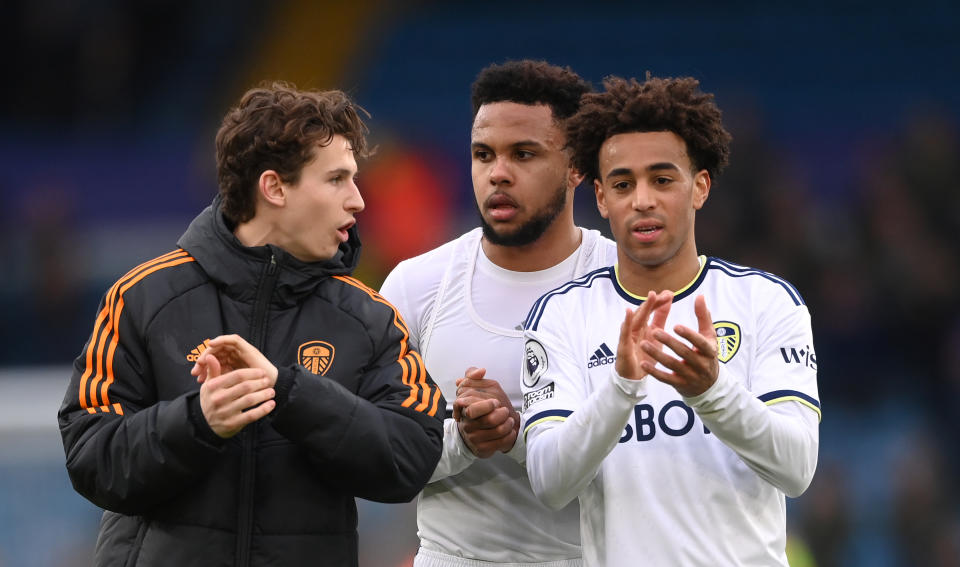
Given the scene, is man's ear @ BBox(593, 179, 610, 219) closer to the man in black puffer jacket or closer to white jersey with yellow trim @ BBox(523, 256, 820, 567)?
white jersey with yellow trim @ BBox(523, 256, 820, 567)

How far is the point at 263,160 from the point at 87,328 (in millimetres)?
7417

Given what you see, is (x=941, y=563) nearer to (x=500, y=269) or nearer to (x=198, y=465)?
(x=500, y=269)

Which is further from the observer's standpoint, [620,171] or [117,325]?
[620,171]

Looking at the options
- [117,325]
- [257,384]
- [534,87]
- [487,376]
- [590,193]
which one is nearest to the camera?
[257,384]

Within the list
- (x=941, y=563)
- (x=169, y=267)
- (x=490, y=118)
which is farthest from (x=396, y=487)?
(x=941, y=563)

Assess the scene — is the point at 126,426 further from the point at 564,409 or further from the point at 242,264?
the point at 564,409

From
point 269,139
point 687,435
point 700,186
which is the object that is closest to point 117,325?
point 269,139

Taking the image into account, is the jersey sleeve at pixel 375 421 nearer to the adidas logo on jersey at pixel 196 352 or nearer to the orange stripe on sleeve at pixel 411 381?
the orange stripe on sleeve at pixel 411 381

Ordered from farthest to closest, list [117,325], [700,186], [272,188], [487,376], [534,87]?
[534,87] → [487,376] → [700,186] → [272,188] → [117,325]

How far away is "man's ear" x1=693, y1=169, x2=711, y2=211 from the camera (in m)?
3.44

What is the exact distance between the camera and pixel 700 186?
3.47m

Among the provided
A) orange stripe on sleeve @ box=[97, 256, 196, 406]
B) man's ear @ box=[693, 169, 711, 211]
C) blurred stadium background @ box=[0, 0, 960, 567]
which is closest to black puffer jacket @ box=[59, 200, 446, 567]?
orange stripe on sleeve @ box=[97, 256, 196, 406]

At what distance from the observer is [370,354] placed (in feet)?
10.5

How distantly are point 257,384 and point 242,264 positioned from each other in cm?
42
